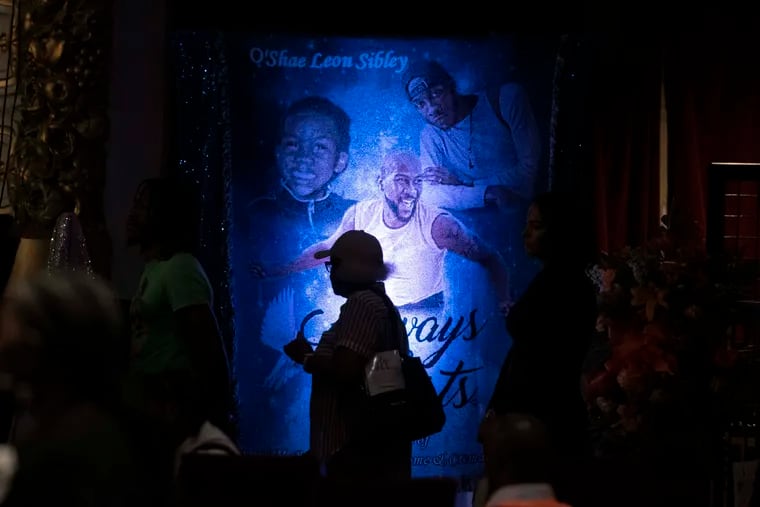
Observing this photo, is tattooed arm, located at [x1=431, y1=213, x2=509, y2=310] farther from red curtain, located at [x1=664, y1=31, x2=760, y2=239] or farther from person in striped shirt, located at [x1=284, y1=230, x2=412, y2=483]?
person in striped shirt, located at [x1=284, y1=230, x2=412, y2=483]

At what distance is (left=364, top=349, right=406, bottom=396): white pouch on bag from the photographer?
13.7 ft

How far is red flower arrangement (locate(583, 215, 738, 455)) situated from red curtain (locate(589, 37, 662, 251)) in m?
2.17

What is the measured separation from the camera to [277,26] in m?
6.49

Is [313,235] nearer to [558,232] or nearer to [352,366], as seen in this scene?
[352,366]

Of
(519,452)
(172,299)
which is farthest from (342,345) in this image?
(519,452)

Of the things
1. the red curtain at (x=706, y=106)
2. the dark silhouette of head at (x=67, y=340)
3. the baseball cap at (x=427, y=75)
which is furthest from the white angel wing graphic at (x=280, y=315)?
the dark silhouette of head at (x=67, y=340)

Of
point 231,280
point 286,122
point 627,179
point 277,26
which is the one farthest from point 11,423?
point 627,179

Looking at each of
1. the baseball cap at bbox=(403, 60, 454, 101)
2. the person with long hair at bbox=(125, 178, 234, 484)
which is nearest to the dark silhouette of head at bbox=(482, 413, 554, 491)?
the person with long hair at bbox=(125, 178, 234, 484)

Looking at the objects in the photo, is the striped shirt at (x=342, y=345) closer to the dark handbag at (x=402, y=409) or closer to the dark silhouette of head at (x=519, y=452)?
the dark handbag at (x=402, y=409)

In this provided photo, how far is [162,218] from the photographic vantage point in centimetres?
404

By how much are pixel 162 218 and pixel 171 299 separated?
0.26 m

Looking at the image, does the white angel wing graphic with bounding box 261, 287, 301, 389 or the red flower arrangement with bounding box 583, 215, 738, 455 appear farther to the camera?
the white angel wing graphic with bounding box 261, 287, 301, 389

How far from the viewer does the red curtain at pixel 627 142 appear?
6.89 metres

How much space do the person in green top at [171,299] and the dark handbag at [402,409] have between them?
43 centimetres
